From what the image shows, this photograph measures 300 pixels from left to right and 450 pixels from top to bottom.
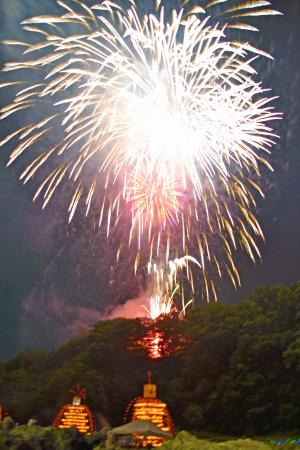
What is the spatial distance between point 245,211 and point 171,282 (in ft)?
39.8

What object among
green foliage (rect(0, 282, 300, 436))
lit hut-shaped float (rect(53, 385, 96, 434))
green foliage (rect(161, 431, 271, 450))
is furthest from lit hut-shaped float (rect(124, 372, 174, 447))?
green foliage (rect(161, 431, 271, 450))

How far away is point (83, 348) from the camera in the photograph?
49.9 meters

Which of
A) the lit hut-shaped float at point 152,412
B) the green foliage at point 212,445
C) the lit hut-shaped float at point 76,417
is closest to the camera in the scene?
the green foliage at point 212,445

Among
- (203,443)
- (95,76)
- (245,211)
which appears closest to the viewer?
(203,443)

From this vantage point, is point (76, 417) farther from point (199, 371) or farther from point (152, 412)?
point (199, 371)

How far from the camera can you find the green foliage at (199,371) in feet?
126

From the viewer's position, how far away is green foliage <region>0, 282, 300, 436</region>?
38.5 meters

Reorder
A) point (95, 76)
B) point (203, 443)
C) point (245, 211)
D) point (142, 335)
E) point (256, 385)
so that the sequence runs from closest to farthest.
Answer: point (203, 443)
point (95, 76)
point (245, 211)
point (256, 385)
point (142, 335)

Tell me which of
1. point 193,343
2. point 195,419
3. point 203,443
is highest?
point 193,343

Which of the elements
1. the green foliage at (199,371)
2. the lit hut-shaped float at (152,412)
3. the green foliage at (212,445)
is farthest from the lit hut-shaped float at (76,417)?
the green foliage at (212,445)

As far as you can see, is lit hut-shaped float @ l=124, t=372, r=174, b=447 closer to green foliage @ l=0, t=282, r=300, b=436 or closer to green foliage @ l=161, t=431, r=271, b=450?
green foliage @ l=0, t=282, r=300, b=436

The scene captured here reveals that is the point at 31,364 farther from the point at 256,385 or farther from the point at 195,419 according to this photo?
the point at 256,385

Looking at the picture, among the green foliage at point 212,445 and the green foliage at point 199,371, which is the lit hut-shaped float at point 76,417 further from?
the green foliage at point 212,445

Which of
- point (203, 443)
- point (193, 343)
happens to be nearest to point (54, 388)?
point (193, 343)
